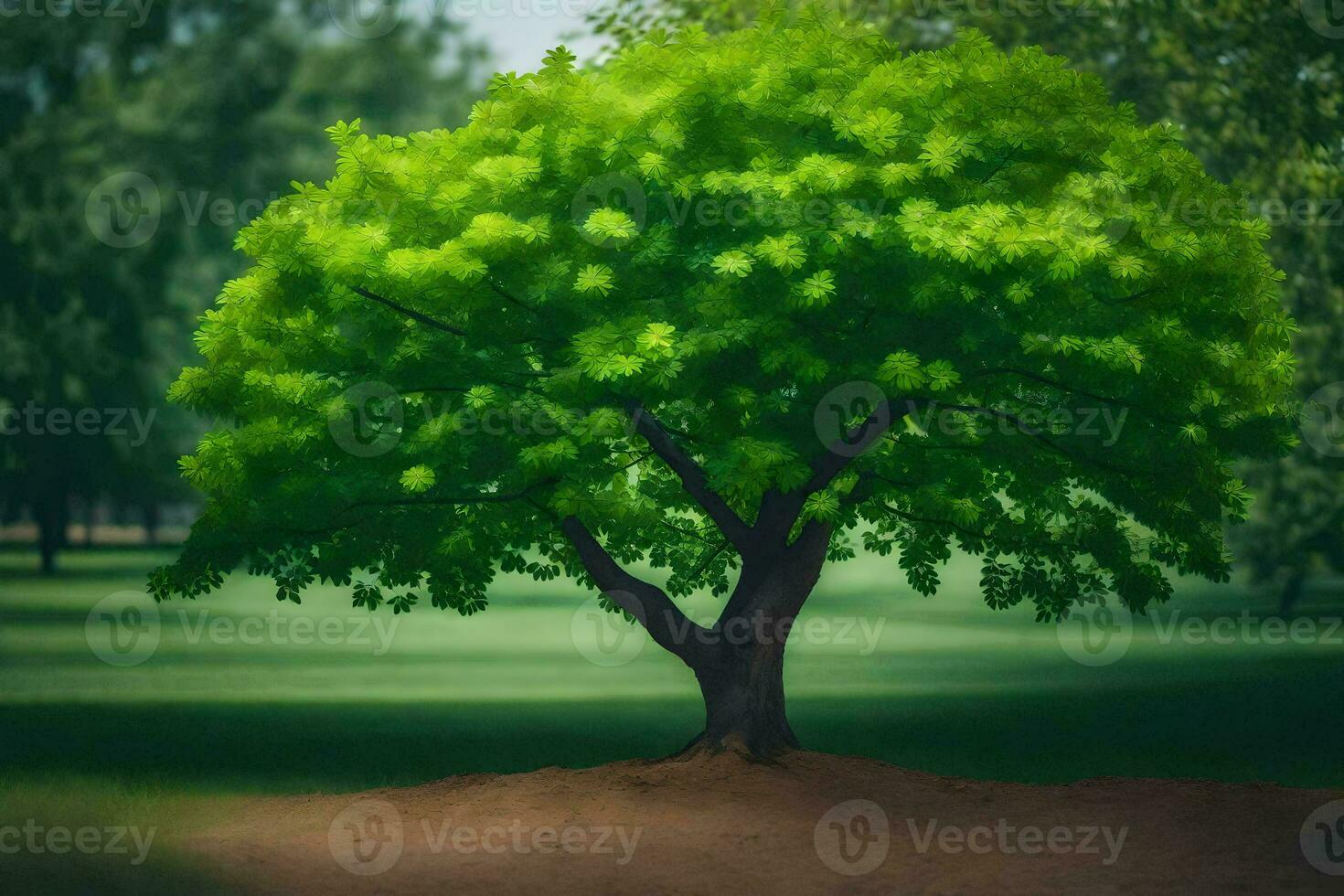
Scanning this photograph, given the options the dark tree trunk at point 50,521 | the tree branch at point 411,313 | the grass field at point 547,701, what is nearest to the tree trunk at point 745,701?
the grass field at point 547,701

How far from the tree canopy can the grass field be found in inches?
111

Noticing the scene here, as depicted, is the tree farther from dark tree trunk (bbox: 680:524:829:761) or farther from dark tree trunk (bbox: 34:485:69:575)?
dark tree trunk (bbox: 34:485:69:575)

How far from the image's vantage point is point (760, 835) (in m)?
14.1

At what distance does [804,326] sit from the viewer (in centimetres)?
1484

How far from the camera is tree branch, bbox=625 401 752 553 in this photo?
1589 centimetres

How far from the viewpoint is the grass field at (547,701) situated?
59.8ft

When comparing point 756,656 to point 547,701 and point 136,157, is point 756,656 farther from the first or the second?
point 136,157

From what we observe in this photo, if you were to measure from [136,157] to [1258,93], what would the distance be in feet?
71.7

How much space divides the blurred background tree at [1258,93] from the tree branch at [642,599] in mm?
10417

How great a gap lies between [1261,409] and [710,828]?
Result: 7.09 m

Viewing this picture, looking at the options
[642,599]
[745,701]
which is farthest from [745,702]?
[642,599]

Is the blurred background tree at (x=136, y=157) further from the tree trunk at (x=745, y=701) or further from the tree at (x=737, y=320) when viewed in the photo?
the tree trunk at (x=745, y=701)

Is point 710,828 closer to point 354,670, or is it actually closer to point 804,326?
point 804,326

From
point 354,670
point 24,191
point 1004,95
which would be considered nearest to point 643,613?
point 1004,95
